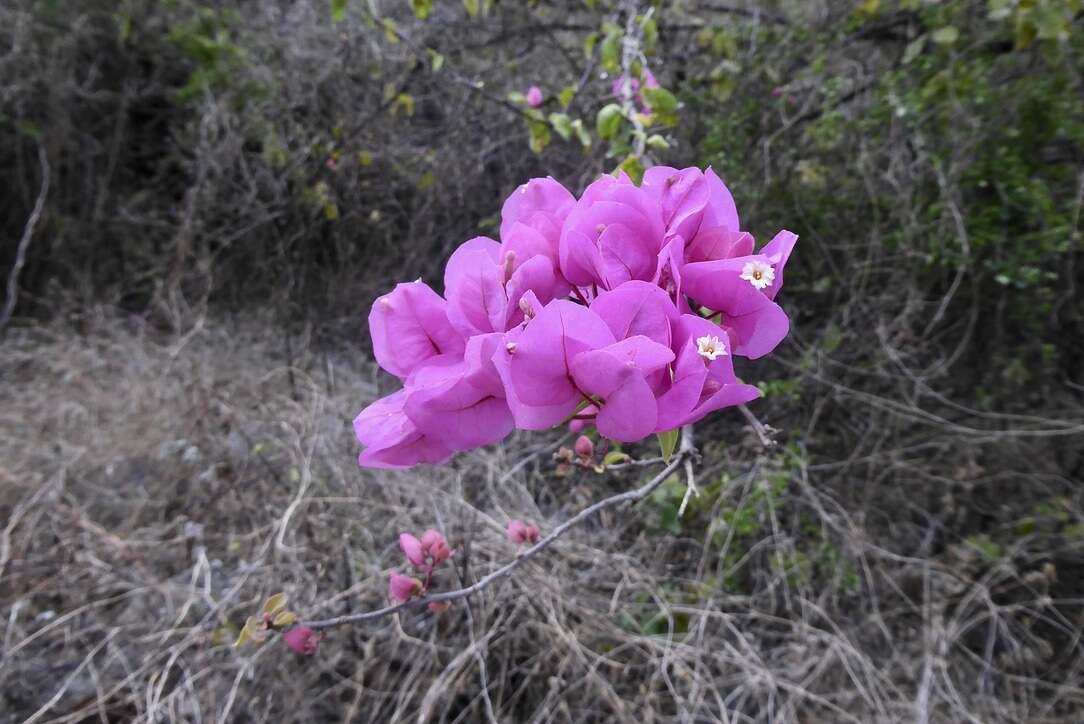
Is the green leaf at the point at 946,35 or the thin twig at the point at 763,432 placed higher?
the green leaf at the point at 946,35

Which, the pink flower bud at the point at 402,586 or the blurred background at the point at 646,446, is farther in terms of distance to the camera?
the blurred background at the point at 646,446

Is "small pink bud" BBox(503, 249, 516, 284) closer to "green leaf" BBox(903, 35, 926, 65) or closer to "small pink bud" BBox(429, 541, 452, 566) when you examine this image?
"small pink bud" BBox(429, 541, 452, 566)

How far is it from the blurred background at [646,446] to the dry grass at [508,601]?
0.04 feet

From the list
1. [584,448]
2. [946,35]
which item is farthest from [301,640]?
[946,35]

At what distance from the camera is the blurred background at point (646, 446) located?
1445mm

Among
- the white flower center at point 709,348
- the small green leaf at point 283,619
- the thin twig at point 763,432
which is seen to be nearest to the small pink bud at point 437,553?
the small green leaf at point 283,619

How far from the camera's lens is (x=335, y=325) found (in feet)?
8.90

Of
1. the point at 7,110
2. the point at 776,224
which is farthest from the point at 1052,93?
the point at 7,110

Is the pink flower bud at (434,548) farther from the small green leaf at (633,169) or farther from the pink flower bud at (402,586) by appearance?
the small green leaf at (633,169)

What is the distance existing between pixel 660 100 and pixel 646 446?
0.98m

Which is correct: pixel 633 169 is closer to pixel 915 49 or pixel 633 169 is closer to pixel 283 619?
pixel 283 619

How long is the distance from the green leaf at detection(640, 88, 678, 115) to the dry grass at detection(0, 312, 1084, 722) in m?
0.87

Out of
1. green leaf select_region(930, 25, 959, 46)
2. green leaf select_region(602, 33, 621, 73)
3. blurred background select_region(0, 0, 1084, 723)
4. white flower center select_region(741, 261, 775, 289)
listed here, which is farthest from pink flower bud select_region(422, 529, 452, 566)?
green leaf select_region(930, 25, 959, 46)

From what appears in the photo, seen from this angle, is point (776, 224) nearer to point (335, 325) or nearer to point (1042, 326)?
point (1042, 326)
